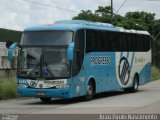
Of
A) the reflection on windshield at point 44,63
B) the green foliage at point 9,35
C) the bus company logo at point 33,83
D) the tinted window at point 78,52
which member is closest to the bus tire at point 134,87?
the tinted window at point 78,52

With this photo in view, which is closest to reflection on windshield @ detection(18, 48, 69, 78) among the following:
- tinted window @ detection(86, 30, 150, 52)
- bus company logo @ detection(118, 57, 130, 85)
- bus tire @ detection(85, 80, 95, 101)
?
tinted window @ detection(86, 30, 150, 52)

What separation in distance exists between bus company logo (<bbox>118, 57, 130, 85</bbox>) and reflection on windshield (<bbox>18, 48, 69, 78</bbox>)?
661 cm

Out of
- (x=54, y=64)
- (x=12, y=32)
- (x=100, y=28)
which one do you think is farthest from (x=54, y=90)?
(x=12, y=32)

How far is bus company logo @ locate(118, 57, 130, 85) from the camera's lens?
28.0 meters

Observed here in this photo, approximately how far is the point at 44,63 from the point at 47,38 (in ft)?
3.75

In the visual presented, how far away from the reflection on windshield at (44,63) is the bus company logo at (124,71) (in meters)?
6.61

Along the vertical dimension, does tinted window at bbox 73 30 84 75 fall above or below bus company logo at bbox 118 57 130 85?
above

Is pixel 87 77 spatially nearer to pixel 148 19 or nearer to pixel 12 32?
pixel 12 32

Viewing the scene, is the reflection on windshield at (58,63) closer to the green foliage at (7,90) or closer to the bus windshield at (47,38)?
the bus windshield at (47,38)

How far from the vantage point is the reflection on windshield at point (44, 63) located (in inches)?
858

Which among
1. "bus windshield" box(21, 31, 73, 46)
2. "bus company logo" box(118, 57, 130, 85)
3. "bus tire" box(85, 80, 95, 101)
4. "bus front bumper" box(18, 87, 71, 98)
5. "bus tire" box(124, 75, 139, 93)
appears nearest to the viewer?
"bus front bumper" box(18, 87, 71, 98)

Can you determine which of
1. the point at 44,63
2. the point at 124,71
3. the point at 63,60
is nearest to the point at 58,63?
the point at 63,60

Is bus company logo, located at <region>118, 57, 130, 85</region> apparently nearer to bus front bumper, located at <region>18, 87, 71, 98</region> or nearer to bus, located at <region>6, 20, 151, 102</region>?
bus, located at <region>6, 20, 151, 102</region>

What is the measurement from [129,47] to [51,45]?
7.90m
